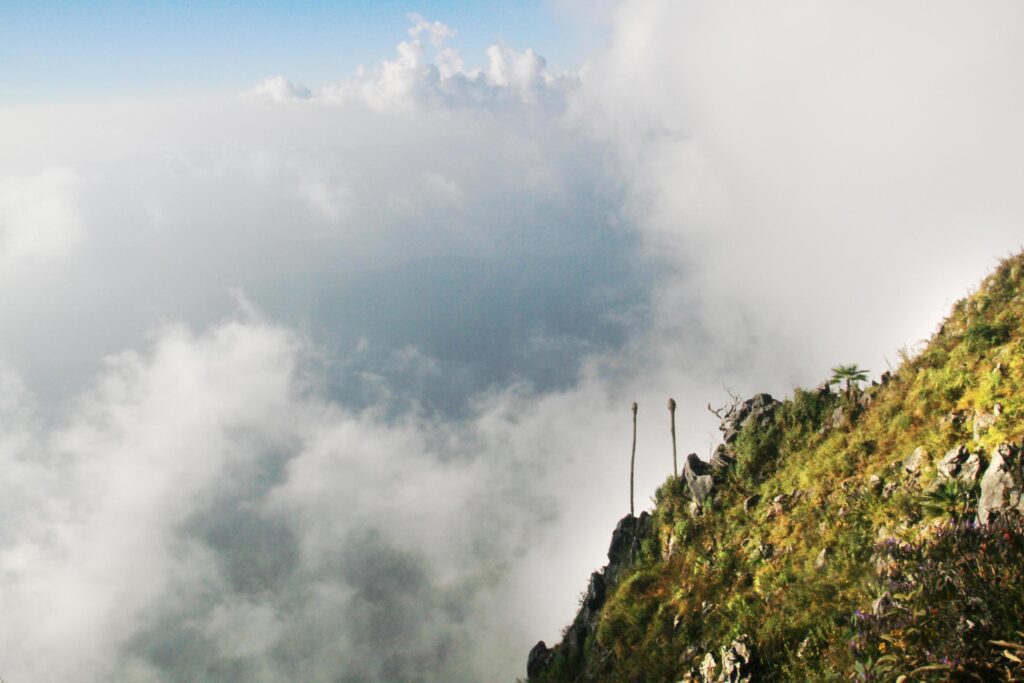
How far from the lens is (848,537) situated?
56.3 feet

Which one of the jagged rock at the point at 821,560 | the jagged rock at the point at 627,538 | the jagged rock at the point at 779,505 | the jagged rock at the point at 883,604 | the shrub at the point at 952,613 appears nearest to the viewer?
the shrub at the point at 952,613

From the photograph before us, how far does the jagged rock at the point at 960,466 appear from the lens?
15.0 meters

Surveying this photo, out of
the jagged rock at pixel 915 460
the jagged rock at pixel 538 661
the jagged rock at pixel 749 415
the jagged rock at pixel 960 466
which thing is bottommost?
the jagged rock at pixel 538 661

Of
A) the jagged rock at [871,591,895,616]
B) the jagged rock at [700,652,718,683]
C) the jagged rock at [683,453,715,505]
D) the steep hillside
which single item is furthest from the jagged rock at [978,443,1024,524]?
the jagged rock at [683,453,715,505]

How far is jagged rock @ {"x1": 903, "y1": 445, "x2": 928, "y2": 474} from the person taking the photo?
18.0m

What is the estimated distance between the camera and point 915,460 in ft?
60.1

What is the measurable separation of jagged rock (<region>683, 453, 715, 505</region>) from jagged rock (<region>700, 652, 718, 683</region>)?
511 inches

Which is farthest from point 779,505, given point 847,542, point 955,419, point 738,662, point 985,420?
point 738,662

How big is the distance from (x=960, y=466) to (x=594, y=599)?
2059 centimetres

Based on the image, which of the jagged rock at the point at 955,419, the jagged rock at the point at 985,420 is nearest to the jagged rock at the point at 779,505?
the jagged rock at the point at 955,419

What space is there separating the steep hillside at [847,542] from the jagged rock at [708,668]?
0.05 metres

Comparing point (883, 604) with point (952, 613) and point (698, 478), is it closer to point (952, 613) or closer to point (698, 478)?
point (952, 613)

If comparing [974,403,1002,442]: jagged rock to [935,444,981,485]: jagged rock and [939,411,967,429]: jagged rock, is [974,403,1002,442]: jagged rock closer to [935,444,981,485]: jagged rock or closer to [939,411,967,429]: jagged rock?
[939,411,967,429]: jagged rock

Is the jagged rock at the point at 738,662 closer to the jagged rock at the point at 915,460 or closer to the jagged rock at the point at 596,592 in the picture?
the jagged rock at the point at 915,460
